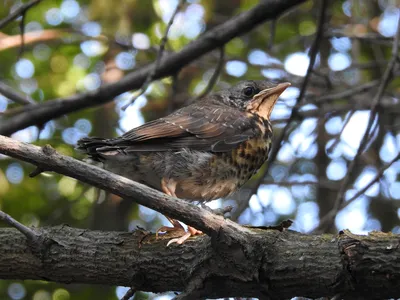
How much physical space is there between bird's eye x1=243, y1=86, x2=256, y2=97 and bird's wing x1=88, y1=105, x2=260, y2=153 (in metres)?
0.31

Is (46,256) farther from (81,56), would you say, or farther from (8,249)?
(81,56)

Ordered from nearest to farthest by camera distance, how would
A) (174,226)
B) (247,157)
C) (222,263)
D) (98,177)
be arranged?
1. (98,177)
2. (222,263)
3. (174,226)
4. (247,157)

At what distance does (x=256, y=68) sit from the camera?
7.43 metres

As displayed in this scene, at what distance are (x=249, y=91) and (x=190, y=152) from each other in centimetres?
121

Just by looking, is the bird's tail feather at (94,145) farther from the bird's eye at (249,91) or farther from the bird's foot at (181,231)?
the bird's eye at (249,91)

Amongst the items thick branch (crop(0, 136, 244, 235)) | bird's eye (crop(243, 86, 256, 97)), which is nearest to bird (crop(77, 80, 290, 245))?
bird's eye (crop(243, 86, 256, 97))

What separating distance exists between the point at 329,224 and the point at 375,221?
2.77 meters

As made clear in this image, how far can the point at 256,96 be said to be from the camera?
18.5ft

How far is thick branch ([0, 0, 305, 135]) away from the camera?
5.45 metres

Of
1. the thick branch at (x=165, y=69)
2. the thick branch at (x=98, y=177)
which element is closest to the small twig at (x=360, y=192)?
the thick branch at (x=165, y=69)

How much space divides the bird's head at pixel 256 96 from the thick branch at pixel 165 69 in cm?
44

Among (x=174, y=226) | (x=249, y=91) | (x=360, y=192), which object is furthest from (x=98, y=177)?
(x=249, y=91)

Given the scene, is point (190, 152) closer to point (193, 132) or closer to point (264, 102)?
point (193, 132)

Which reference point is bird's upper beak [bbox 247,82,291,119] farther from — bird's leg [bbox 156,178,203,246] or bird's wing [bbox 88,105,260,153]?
bird's leg [bbox 156,178,203,246]
